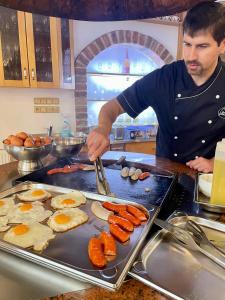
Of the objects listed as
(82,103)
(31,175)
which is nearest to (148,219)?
(31,175)

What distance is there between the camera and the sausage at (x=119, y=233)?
0.77 metres

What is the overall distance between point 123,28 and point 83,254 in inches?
140

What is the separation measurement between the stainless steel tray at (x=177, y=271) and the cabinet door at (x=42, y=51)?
2712 mm

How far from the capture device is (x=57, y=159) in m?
1.59

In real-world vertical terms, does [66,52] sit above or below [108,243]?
above

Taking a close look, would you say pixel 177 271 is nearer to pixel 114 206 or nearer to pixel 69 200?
pixel 114 206

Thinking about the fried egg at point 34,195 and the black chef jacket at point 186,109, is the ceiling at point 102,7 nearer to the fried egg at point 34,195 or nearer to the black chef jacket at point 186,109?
the fried egg at point 34,195

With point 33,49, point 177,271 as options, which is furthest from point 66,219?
point 33,49

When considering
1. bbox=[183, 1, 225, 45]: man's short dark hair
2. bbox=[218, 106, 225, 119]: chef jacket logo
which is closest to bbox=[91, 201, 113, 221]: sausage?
bbox=[218, 106, 225, 119]: chef jacket logo

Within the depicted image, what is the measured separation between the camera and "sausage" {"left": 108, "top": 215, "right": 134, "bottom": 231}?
822 millimetres

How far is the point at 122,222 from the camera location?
0.85 meters

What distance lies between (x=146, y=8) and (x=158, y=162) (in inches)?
37.5

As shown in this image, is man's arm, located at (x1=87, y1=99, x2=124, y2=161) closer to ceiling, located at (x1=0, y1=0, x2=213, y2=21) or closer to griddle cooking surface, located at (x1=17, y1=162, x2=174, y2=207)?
griddle cooking surface, located at (x1=17, y1=162, x2=174, y2=207)

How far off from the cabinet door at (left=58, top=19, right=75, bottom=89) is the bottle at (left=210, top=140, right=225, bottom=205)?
260 cm
